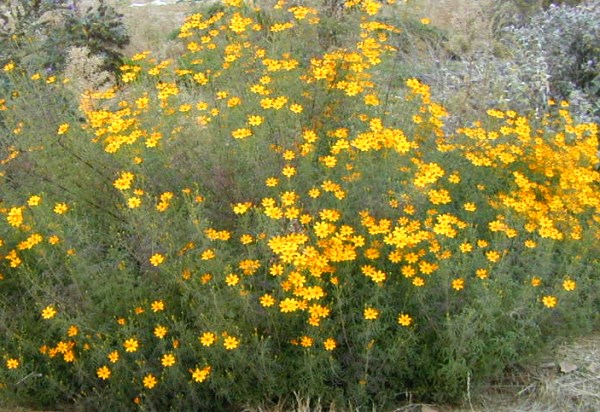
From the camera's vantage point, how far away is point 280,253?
298 centimetres

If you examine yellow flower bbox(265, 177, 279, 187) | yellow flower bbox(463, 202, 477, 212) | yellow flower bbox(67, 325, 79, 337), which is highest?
yellow flower bbox(265, 177, 279, 187)

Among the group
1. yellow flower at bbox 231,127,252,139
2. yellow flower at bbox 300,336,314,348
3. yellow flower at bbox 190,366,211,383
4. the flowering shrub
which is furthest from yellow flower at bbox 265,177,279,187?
yellow flower at bbox 190,366,211,383

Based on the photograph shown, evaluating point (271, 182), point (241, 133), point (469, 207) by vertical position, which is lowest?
point (469, 207)

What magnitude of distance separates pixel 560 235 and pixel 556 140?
47.7 inches

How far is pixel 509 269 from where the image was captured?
3350 mm

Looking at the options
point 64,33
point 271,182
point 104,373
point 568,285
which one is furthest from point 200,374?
point 64,33

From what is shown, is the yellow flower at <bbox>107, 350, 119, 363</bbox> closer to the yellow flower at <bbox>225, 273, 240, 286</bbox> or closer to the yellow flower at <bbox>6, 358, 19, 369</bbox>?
the yellow flower at <bbox>6, 358, 19, 369</bbox>

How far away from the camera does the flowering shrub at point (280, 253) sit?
297cm

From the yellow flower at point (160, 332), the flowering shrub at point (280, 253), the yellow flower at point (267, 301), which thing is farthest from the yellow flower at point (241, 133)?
the yellow flower at point (160, 332)

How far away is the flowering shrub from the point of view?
2967mm

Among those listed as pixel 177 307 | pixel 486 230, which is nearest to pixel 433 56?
pixel 486 230

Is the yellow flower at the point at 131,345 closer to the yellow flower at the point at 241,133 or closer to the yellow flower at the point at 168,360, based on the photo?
the yellow flower at the point at 168,360

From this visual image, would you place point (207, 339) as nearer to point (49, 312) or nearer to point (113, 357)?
point (113, 357)

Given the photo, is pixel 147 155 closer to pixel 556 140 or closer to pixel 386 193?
pixel 386 193
